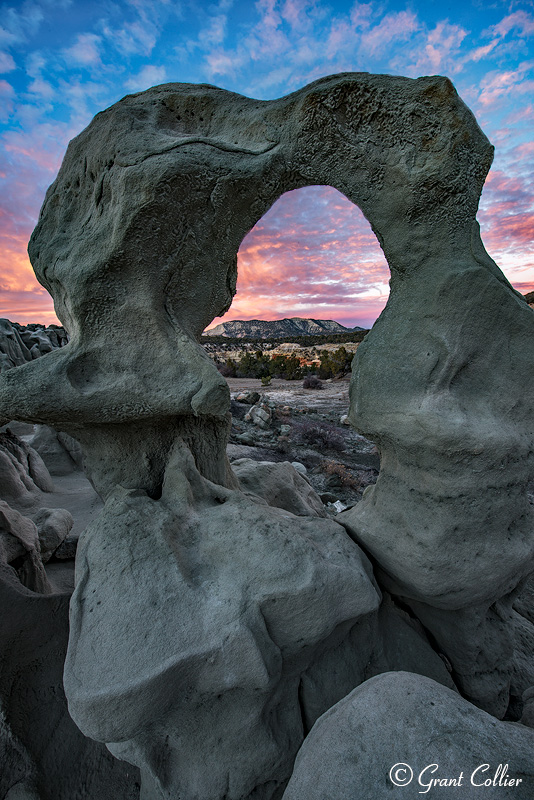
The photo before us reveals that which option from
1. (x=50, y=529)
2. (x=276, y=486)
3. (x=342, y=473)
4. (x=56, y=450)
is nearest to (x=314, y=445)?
(x=342, y=473)

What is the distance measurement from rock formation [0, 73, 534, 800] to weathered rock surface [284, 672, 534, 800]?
373 mm

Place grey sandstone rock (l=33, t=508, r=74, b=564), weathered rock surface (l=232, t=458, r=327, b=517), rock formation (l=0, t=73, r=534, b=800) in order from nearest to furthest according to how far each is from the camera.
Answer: rock formation (l=0, t=73, r=534, b=800) → weathered rock surface (l=232, t=458, r=327, b=517) → grey sandstone rock (l=33, t=508, r=74, b=564)

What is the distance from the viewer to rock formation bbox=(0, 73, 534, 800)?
1.77 metres

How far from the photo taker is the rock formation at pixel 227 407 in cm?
177

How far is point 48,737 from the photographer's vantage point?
224 centimetres

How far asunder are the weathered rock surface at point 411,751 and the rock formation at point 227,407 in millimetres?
373

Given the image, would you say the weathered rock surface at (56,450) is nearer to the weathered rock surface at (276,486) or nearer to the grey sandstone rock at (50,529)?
the grey sandstone rock at (50,529)

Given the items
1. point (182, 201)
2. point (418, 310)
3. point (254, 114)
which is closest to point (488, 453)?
point (418, 310)

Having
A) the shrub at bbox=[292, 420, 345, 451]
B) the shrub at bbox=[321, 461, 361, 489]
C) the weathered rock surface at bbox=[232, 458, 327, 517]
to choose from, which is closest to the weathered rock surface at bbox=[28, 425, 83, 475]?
the weathered rock surface at bbox=[232, 458, 327, 517]

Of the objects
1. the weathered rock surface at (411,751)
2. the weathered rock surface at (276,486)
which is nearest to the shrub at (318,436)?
the weathered rock surface at (276,486)

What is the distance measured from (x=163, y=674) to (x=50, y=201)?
9.26 ft

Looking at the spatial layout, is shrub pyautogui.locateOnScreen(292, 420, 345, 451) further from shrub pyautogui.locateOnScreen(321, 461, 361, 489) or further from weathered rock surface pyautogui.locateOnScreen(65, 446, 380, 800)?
weathered rock surface pyautogui.locateOnScreen(65, 446, 380, 800)

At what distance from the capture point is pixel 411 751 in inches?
50.1
